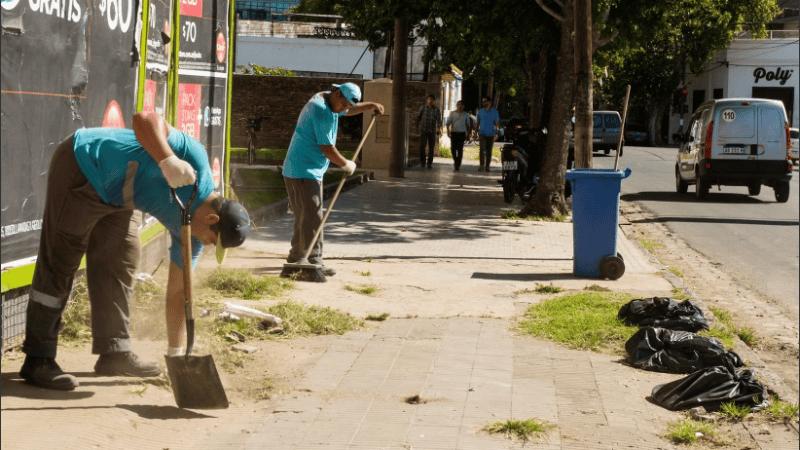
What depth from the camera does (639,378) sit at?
21.7 feet

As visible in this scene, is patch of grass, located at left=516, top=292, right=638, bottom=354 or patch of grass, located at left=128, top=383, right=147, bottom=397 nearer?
patch of grass, located at left=128, top=383, right=147, bottom=397

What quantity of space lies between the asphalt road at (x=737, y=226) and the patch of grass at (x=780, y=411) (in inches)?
67.6

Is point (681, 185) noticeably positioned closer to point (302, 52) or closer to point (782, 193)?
point (782, 193)

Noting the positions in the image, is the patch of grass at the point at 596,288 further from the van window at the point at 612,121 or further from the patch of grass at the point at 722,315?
the van window at the point at 612,121

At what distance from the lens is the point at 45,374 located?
543 centimetres

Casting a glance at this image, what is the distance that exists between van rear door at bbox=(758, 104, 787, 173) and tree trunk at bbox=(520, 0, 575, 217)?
221 inches

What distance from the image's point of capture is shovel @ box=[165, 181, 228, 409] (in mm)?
5129

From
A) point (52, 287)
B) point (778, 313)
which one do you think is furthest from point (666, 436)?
point (778, 313)

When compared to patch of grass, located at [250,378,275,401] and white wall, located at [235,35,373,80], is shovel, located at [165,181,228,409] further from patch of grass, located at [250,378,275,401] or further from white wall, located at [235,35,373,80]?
white wall, located at [235,35,373,80]

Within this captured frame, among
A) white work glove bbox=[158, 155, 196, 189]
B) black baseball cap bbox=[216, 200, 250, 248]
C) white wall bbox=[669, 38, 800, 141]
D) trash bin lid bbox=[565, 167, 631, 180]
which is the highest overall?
white wall bbox=[669, 38, 800, 141]

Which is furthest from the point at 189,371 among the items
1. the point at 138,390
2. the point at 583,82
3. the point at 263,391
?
the point at 583,82

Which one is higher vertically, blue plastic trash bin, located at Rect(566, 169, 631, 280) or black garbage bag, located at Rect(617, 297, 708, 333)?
blue plastic trash bin, located at Rect(566, 169, 631, 280)

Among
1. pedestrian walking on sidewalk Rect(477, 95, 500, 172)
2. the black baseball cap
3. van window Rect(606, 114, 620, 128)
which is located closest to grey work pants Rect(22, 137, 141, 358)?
the black baseball cap

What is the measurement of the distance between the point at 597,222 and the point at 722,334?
9.53 feet
